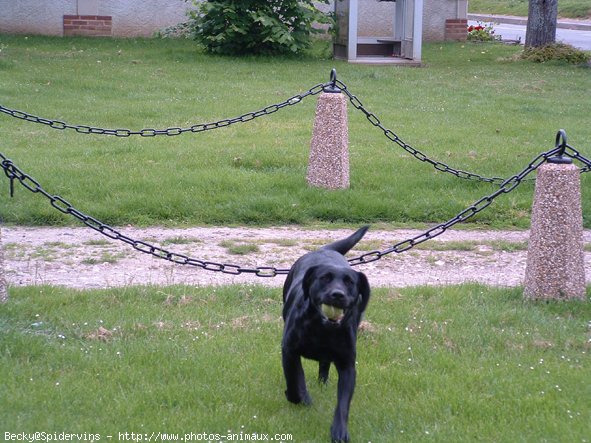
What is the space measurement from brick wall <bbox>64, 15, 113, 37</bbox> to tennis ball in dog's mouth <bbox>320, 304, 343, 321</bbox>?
21246mm

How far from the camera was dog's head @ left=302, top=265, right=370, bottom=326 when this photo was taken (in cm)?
411

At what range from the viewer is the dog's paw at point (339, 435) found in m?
4.37

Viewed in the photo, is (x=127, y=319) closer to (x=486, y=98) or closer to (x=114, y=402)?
(x=114, y=402)

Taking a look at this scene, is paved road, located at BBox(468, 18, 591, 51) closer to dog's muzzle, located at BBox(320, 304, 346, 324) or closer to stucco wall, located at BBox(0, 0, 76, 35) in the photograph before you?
stucco wall, located at BBox(0, 0, 76, 35)

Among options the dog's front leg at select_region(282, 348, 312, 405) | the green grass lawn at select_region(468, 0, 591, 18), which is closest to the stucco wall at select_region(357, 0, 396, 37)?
the dog's front leg at select_region(282, 348, 312, 405)

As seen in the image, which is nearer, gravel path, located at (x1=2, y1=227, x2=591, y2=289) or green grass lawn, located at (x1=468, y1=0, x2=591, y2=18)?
gravel path, located at (x1=2, y1=227, x2=591, y2=289)

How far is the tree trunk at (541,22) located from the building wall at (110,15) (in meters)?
5.52

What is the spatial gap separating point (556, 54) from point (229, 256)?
15.8 m

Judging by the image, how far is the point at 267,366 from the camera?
5.33 meters

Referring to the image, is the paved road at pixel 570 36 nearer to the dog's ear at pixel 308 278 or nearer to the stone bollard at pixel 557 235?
the stone bollard at pixel 557 235

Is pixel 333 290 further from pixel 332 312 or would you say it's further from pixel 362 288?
pixel 362 288

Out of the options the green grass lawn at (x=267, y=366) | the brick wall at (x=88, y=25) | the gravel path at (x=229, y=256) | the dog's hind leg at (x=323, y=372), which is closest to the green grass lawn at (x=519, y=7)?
the brick wall at (x=88, y=25)

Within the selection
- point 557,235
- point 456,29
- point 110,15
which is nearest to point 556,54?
point 456,29

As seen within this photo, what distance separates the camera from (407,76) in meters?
18.4
